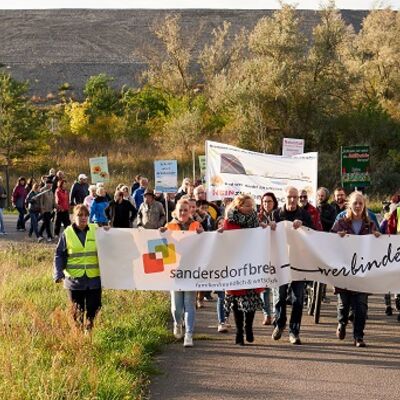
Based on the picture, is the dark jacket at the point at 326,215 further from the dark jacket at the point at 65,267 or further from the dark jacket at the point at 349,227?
the dark jacket at the point at 65,267

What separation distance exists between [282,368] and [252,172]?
21.1 ft

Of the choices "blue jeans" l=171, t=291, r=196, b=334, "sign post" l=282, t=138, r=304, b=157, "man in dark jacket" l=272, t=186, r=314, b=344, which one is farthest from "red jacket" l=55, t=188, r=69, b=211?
"man in dark jacket" l=272, t=186, r=314, b=344

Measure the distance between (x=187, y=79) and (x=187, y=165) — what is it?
14.9 m

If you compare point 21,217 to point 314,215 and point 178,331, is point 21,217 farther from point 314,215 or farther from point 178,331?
point 178,331

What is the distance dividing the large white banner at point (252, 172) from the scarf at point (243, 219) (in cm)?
409

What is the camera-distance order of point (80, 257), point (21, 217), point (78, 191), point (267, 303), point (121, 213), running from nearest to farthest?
point (80, 257)
point (267, 303)
point (121, 213)
point (78, 191)
point (21, 217)

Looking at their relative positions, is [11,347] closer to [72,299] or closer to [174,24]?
[72,299]

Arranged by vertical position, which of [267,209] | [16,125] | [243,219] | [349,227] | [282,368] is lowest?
[282,368]

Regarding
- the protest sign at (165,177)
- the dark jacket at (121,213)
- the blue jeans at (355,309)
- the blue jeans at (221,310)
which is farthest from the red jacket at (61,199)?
the blue jeans at (355,309)

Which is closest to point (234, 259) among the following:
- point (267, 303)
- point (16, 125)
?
point (267, 303)

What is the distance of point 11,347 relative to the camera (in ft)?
26.8

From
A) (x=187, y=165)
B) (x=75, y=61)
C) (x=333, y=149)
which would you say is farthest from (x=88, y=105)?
(x=75, y=61)

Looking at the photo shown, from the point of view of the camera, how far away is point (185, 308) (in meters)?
10.1

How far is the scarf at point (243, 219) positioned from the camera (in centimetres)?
1019
